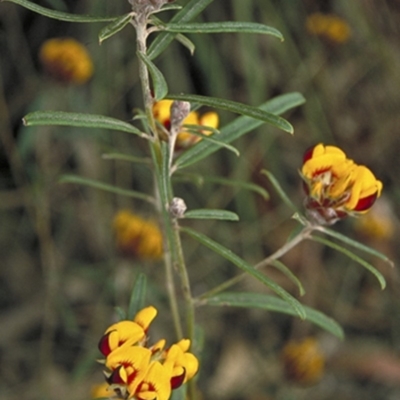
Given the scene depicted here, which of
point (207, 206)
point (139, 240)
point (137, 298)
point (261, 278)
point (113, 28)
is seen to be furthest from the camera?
point (207, 206)

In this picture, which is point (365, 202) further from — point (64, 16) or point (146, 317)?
point (64, 16)

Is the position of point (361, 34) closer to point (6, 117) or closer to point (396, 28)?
point (396, 28)

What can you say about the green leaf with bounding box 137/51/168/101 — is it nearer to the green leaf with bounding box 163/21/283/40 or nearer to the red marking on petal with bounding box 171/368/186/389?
the green leaf with bounding box 163/21/283/40

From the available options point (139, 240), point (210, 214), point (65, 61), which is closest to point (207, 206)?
point (139, 240)

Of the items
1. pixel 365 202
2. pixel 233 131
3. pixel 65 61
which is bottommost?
pixel 365 202

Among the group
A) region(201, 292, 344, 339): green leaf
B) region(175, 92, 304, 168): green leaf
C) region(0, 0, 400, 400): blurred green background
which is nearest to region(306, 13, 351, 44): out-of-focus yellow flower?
region(0, 0, 400, 400): blurred green background

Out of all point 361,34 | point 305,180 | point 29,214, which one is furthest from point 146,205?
point 305,180
